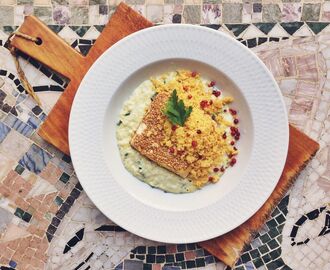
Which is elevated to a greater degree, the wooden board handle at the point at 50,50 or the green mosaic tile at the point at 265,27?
the green mosaic tile at the point at 265,27

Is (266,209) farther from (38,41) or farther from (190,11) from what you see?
(38,41)

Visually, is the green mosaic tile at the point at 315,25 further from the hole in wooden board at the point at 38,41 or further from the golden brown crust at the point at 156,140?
the hole in wooden board at the point at 38,41

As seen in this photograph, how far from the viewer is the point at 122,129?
199cm

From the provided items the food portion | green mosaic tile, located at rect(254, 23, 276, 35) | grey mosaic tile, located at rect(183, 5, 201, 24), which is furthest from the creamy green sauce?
green mosaic tile, located at rect(254, 23, 276, 35)

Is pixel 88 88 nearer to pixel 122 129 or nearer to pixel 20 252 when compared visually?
pixel 122 129

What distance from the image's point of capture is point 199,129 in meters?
1.86

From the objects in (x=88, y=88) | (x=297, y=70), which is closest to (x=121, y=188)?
(x=88, y=88)

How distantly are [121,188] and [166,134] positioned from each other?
0.81 feet

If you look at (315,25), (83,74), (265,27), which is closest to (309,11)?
(315,25)

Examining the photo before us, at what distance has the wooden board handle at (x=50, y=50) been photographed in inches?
77.7

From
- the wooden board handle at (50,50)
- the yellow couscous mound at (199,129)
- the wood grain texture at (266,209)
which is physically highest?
the wooden board handle at (50,50)

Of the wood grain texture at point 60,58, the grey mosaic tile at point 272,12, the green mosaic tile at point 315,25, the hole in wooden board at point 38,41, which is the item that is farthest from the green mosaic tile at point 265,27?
the hole in wooden board at point 38,41

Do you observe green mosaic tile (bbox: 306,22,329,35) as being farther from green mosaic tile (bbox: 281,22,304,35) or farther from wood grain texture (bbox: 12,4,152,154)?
wood grain texture (bbox: 12,4,152,154)

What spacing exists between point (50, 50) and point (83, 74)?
0.15 meters
